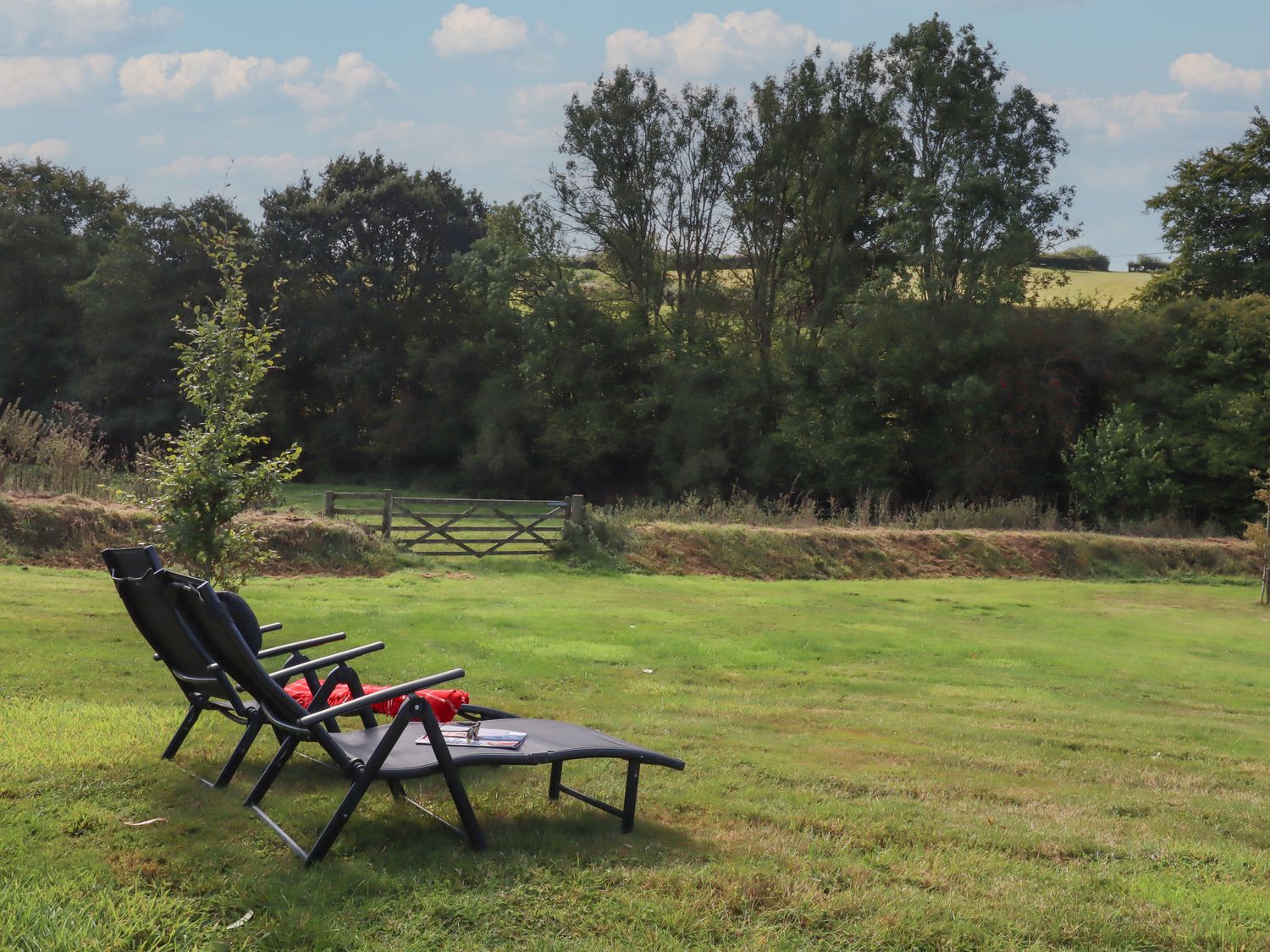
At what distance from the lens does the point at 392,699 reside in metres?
5.43

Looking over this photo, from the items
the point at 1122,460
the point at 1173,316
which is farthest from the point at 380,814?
the point at 1173,316

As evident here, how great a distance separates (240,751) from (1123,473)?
3167cm

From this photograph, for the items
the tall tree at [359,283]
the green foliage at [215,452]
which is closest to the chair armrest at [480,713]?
the green foliage at [215,452]

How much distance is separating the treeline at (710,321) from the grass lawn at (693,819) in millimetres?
25864

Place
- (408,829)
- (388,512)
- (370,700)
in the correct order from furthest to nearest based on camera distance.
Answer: (388,512)
(408,829)
(370,700)

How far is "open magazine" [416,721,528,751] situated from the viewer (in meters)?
4.51

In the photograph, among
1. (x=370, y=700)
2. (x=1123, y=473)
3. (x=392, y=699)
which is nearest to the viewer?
(x=370, y=700)

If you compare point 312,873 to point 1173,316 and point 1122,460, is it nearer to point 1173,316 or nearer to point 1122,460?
point 1122,460

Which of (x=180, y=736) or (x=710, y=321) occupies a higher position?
(x=710, y=321)

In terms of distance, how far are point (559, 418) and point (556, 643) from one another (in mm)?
30597

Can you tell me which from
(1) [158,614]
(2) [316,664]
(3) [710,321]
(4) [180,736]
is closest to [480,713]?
(2) [316,664]

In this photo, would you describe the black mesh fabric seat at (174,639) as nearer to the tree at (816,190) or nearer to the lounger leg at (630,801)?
the lounger leg at (630,801)

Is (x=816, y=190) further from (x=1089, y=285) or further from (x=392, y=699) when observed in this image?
(x=392, y=699)

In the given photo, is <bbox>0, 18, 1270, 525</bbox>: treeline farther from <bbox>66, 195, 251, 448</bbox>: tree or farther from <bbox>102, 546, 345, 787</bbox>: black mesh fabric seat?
<bbox>102, 546, 345, 787</bbox>: black mesh fabric seat
